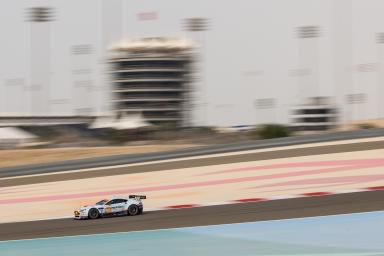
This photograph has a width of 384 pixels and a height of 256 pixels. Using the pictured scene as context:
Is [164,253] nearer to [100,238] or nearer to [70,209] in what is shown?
[100,238]

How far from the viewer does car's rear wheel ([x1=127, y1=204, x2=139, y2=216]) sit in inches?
559

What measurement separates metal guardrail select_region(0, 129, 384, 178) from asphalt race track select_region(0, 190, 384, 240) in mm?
8025

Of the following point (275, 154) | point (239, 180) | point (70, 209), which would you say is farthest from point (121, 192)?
point (275, 154)

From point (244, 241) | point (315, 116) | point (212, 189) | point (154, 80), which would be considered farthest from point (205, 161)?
point (315, 116)

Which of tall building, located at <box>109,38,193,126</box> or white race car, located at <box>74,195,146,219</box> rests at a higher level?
tall building, located at <box>109,38,193,126</box>

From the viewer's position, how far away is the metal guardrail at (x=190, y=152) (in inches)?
870

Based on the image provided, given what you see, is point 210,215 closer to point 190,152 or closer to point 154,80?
point 190,152

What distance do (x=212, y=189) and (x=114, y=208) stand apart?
4.11 metres

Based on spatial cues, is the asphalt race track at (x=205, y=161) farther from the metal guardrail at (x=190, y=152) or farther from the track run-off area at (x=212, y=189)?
the metal guardrail at (x=190, y=152)

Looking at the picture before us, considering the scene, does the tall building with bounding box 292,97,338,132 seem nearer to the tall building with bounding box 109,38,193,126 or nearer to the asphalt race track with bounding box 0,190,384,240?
the tall building with bounding box 109,38,193,126

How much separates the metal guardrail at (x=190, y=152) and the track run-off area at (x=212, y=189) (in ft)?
1.34

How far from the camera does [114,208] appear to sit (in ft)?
46.7

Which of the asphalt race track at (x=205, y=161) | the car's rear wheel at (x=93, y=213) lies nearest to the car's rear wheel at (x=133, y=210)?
the car's rear wheel at (x=93, y=213)

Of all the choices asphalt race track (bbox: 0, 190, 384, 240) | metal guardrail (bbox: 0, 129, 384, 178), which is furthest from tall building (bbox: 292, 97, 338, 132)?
asphalt race track (bbox: 0, 190, 384, 240)
